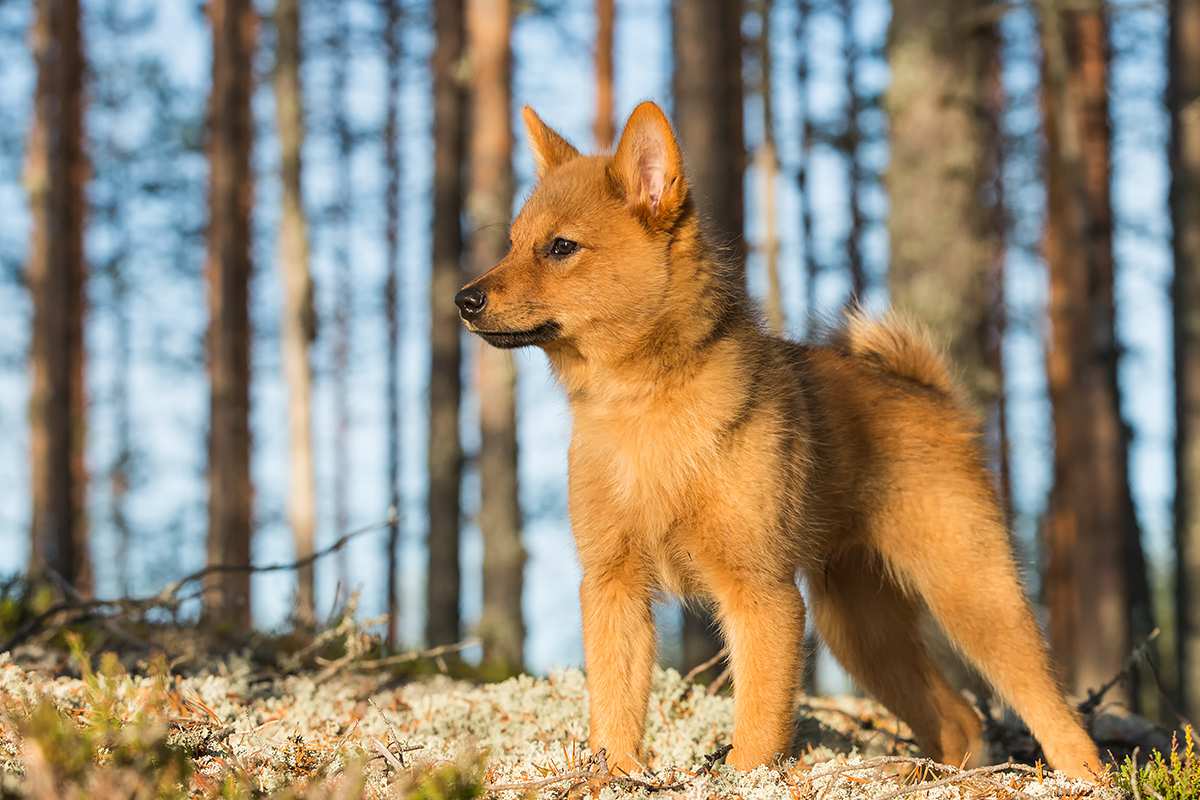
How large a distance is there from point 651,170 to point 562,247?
1.45 feet

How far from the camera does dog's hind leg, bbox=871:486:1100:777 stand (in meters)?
4.44

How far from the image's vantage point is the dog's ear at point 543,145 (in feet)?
15.9

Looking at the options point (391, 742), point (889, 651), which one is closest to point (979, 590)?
point (889, 651)

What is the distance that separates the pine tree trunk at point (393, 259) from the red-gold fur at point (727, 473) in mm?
19027

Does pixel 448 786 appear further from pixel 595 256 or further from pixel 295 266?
pixel 295 266

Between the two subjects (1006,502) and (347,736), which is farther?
(1006,502)

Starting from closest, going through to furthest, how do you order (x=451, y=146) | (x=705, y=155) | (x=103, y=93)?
(x=705, y=155)
(x=451, y=146)
(x=103, y=93)

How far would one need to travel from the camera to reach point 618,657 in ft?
12.9

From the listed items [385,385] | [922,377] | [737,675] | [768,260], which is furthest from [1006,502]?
[385,385]

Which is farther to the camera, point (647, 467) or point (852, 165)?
point (852, 165)

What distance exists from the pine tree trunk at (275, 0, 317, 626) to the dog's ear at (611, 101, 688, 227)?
10.7m

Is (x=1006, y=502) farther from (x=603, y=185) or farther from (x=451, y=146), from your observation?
(x=451, y=146)

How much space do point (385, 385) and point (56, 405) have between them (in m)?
11.1

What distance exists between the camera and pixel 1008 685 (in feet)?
14.7
